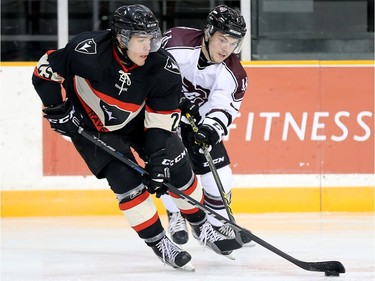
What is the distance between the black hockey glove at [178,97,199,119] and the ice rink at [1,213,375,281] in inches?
24.0

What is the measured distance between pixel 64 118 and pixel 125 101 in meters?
0.24

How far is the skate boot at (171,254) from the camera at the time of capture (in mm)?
3707

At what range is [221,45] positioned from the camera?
162 inches

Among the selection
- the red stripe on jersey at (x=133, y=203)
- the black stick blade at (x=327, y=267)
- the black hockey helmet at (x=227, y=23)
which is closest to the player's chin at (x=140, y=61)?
the red stripe on jersey at (x=133, y=203)

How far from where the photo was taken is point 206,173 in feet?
14.4

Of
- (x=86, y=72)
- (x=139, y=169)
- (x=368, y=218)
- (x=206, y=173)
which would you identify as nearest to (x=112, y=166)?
(x=139, y=169)

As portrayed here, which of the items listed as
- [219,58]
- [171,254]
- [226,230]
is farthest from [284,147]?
[171,254]

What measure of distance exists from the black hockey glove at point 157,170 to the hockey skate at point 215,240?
0.45 m

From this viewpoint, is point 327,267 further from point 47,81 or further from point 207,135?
point 47,81

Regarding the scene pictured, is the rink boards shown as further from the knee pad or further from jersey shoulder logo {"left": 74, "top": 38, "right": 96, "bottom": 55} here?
jersey shoulder logo {"left": 74, "top": 38, "right": 96, "bottom": 55}

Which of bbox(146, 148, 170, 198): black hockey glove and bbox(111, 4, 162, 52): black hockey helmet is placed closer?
bbox(111, 4, 162, 52): black hockey helmet

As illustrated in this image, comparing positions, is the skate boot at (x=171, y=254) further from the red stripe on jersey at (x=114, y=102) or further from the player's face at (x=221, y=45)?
the player's face at (x=221, y=45)

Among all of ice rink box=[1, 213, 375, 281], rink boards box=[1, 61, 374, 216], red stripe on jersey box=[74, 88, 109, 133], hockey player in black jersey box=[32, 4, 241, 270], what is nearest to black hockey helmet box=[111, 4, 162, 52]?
hockey player in black jersey box=[32, 4, 241, 270]

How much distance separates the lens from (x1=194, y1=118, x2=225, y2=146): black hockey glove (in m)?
4.04
